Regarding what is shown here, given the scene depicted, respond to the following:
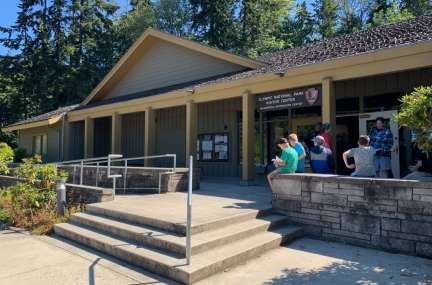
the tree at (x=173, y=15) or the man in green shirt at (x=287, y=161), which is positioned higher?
the tree at (x=173, y=15)

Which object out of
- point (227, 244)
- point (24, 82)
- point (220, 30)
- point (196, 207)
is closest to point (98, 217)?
point (196, 207)

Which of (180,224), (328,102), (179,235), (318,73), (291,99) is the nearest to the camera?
(179,235)

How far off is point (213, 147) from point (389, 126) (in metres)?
6.81

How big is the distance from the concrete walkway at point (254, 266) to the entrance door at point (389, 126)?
5020mm

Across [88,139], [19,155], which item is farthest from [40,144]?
[88,139]

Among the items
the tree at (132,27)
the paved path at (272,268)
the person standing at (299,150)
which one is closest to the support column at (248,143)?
the person standing at (299,150)

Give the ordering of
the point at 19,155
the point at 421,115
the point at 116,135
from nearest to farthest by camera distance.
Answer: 1. the point at 421,115
2. the point at 116,135
3. the point at 19,155

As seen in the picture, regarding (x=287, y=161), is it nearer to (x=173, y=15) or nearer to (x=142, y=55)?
(x=142, y=55)

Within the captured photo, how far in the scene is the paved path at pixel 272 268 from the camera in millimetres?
4316

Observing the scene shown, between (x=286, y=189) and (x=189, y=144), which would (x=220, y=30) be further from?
(x=286, y=189)

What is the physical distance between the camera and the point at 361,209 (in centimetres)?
555

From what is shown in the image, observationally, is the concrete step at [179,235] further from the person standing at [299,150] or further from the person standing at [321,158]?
the person standing at [321,158]

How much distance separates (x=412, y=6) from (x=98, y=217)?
111ft

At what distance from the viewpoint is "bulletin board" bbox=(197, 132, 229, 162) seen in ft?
45.8
